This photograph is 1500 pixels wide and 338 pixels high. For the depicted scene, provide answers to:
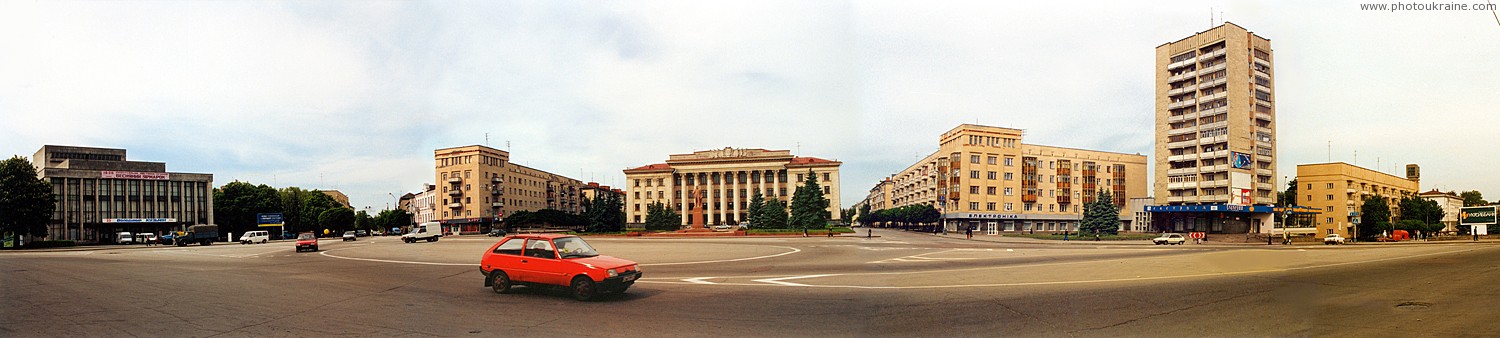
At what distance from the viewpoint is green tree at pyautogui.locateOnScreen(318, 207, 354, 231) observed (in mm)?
88875

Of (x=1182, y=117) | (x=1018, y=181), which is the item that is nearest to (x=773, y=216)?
(x=1018, y=181)

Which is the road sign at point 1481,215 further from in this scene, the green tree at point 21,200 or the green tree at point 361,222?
the green tree at point 361,222

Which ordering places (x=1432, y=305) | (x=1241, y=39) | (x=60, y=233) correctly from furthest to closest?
1. (x=1241, y=39)
2. (x=60, y=233)
3. (x=1432, y=305)

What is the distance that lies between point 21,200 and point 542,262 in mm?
59175

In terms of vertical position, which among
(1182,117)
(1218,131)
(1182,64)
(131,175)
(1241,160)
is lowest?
(131,175)

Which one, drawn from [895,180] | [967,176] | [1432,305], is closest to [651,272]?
[1432,305]

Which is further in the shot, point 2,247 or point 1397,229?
point 1397,229

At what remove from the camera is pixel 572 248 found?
11.6 meters

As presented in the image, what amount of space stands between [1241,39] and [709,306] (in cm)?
8456

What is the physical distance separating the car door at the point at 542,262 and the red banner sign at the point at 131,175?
74859 millimetres

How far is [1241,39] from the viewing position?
73.9 metres

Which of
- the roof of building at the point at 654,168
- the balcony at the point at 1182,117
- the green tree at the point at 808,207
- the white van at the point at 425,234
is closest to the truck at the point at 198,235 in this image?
the white van at the point at 425,234

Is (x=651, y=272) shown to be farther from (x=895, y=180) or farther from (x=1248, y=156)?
(x=895, y=180)

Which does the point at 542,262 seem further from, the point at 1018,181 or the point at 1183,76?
the point at 1183,76
